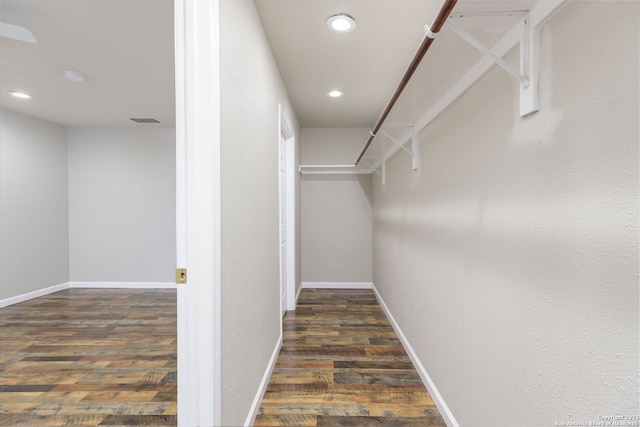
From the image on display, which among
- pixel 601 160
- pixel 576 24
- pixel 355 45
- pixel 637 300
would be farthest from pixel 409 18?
pixel 637 300

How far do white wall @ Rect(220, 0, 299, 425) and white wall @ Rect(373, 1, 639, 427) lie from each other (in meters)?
1.09

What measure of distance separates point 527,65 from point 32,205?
572 cm

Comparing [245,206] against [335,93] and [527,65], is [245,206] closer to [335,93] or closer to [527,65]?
[527,65]

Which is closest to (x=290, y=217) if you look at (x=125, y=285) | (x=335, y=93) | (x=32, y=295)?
(x=335, y=93)

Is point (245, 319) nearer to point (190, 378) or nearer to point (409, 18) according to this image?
point (190, 378)

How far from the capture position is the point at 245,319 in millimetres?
1561

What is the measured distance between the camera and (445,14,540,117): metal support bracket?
1.00 metres

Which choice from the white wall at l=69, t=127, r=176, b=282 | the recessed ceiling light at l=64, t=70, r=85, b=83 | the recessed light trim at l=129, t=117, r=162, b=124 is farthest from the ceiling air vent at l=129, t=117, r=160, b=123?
the recessed ceiling light at l=64, t=70, r=85, b=83

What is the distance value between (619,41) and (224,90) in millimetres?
1241

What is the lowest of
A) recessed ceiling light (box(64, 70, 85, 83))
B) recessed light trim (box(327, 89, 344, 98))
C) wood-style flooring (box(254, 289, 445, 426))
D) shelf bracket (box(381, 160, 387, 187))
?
wood-style flooring (box(254, 289, 445, 426))

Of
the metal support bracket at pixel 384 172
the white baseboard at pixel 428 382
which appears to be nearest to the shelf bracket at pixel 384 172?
the metal support bracket at pixel 384 172

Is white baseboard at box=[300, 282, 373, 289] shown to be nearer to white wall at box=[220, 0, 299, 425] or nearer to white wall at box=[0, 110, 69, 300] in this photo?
white wall at box=[220, 0, 299, 425]

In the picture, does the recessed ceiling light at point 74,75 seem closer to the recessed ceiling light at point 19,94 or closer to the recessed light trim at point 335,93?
the recessed ceiling light at point 19,94

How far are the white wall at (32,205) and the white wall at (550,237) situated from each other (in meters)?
5.24
